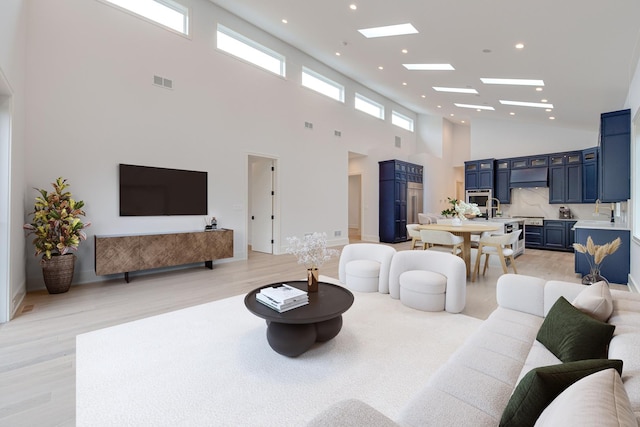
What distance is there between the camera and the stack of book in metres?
2.41

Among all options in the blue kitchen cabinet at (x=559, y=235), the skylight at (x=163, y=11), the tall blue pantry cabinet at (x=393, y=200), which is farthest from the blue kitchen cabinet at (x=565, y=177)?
the skylight at (x=163, y=11)

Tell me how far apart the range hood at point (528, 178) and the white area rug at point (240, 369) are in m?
7.50

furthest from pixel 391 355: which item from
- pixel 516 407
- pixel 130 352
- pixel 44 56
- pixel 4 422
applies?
pixel 44 56

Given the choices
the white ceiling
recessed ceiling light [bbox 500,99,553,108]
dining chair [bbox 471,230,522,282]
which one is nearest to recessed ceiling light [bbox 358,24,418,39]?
the white ceiling

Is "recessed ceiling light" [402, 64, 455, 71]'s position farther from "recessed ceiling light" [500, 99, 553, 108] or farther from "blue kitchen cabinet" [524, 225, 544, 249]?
"blue kitchen cabinet" [524, 225, 544, 249]

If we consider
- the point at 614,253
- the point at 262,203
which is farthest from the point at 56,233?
the point at 614,253

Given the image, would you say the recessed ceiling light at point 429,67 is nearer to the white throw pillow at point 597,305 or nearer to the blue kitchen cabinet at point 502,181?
the white throw pillow at point 597,305

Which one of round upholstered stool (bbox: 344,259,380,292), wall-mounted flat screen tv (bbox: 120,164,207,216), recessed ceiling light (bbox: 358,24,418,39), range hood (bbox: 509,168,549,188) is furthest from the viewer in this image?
range hood (bbox: 509,168,549,188)

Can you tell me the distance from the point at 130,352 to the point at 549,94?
7.45m

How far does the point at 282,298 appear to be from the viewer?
244 centimetres

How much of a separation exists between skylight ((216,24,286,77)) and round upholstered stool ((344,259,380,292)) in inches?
201

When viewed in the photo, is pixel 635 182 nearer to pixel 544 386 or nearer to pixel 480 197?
pixel 544 386

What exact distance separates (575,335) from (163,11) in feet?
23.2

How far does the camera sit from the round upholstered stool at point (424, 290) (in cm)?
335
